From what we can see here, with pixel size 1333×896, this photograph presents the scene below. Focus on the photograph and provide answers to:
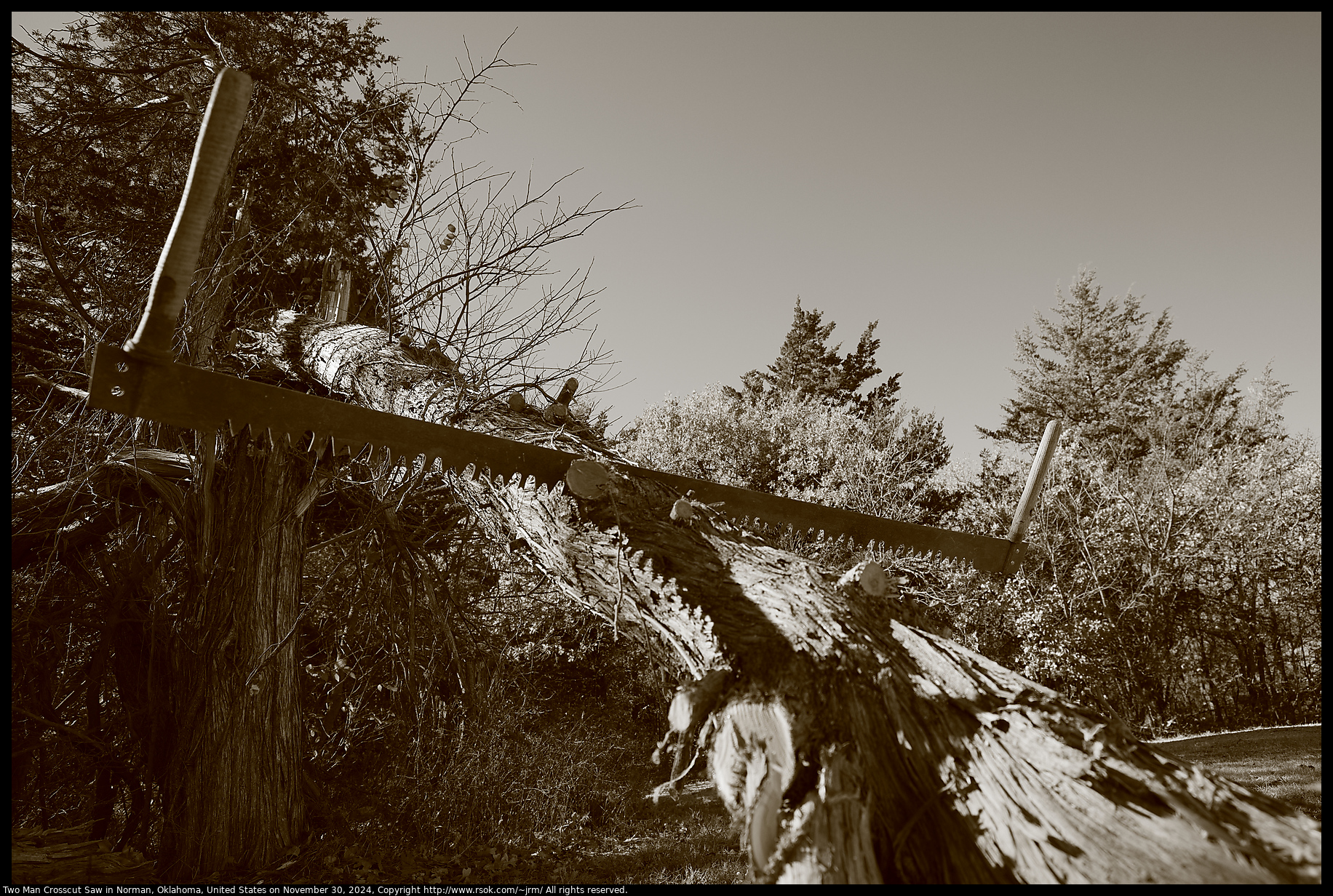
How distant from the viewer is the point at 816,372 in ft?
86.0

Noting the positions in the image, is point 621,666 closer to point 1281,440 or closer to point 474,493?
point 474,493

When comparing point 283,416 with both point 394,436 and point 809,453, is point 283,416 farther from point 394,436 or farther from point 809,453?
point 809,453

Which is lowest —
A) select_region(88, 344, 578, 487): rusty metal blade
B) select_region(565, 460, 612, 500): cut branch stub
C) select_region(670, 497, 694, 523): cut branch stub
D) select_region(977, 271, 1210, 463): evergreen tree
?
select_region(670, 497, 694, 523): cut branch stub

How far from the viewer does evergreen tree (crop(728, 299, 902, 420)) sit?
81.3 ft

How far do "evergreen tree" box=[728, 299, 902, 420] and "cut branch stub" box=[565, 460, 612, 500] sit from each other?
21668mm

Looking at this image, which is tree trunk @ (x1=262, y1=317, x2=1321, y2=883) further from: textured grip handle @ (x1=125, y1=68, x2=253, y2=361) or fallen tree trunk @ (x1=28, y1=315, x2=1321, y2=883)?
textured grip handle @ (x1=125, y1=68, x2=253, y2=361)

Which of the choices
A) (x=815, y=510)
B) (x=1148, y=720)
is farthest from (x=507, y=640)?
(x=1148, y=720)

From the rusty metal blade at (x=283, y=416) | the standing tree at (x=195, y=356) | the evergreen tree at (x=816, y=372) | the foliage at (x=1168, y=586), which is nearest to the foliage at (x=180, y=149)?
the standing tree at (x=195, y=356)

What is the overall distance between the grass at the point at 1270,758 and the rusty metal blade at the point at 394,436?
411 cm

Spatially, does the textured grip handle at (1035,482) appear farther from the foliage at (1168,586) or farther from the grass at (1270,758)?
the foliage at (1168,586)

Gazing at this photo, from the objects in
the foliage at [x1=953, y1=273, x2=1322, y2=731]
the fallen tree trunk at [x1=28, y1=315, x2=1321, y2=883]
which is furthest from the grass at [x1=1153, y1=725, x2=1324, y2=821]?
the fallen tree trunk at [x1=28, y1=315, x2=1321, y2=883]

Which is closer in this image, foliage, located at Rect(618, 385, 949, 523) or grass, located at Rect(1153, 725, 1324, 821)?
grass, located at Rect(1153, 725, 1324, 821)

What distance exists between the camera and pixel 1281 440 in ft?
58.5

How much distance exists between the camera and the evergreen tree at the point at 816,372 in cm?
2478
